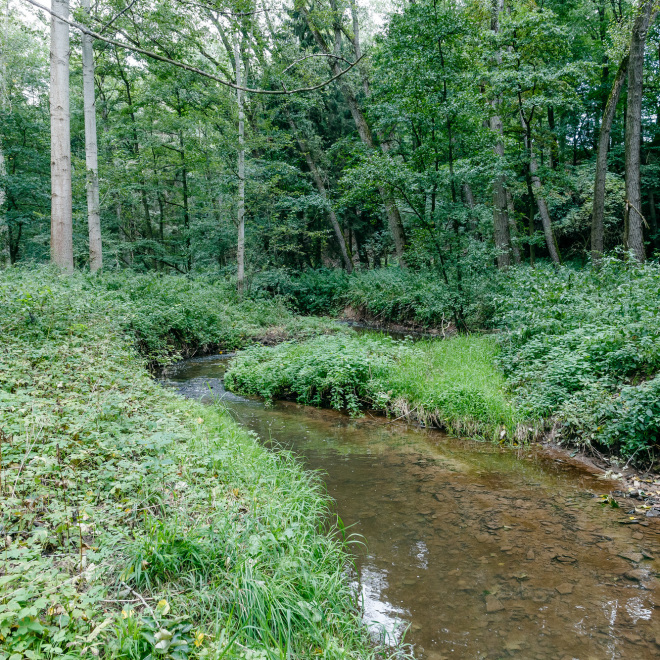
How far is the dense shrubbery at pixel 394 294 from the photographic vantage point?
40.1 feet

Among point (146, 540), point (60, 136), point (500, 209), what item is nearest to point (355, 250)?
point (500, 209)

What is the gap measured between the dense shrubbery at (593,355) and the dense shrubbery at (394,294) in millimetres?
3119

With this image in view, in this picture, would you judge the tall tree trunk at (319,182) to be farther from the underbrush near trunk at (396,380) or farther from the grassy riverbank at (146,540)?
the grassy riverbank at (146,540)

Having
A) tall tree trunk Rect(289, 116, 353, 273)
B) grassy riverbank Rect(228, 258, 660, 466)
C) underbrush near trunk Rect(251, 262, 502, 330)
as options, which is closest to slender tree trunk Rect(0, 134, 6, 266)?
underbrush near trunk Rect(251, 262, 502, 330)

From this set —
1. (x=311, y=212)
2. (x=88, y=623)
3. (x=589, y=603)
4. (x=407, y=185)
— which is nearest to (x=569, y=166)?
(x=311, y=212)

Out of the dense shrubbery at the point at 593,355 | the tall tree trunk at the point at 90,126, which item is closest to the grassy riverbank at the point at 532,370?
the dense shrubbery at the point at 593,355

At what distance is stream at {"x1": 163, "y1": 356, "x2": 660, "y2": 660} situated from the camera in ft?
9.56

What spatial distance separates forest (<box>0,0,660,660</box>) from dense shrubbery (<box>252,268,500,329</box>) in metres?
0.13

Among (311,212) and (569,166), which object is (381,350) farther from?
(569,166)

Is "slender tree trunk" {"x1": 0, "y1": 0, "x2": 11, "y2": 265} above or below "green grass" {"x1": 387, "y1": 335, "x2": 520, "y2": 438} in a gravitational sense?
above

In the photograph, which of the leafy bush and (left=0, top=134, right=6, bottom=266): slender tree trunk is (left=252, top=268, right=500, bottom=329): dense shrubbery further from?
(left=0, top=134, right=6, bottom=266): slender tree trunk

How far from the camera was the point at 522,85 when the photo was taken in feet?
37.1

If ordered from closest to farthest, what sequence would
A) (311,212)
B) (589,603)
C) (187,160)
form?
(589,603) < (187,160) < (311,212)

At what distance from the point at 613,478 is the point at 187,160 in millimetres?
19285
